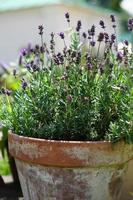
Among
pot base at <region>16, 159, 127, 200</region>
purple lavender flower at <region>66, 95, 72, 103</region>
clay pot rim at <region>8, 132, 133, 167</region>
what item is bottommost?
pot base at <region>16, 159, 127, 200</region>

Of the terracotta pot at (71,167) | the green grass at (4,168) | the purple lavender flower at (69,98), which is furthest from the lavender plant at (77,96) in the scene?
the green grass at (4,168)

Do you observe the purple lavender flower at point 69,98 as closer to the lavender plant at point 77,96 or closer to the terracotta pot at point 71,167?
the lavender plant at point 77,96

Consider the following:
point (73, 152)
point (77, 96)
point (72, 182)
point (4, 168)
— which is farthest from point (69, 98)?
point (4, 168)

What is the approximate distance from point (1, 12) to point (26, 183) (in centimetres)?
1024

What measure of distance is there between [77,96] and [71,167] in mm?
413

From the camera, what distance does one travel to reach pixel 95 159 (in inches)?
150

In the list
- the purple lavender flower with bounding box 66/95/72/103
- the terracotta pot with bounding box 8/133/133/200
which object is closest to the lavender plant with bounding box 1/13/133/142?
the purple lavender flower with bounding box 66/95/72/103

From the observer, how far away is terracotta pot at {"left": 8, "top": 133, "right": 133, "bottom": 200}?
3801 millimetres

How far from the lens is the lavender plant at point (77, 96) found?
3.86 metres

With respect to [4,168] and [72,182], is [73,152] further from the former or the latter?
[4,168]

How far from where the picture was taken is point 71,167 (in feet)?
12.6

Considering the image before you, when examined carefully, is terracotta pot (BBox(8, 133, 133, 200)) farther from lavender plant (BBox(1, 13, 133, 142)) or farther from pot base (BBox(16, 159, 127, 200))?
lavender plant (BBox(1, 13, 133, 142))

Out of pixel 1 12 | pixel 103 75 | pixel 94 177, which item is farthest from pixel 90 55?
pixel 1 12

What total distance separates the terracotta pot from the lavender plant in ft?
0.35
